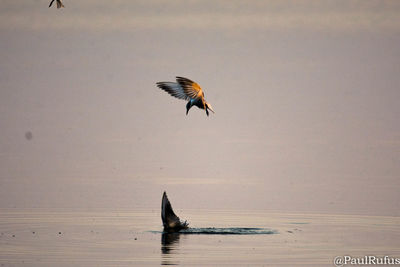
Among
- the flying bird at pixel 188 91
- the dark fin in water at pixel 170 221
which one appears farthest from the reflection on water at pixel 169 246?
the flying bird at pixel 188 91

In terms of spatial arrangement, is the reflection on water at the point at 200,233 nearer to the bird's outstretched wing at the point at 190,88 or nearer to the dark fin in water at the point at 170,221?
the dark fin in water at the point at 170,221

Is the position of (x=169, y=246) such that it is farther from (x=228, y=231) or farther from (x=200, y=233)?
(x=228, y=231)

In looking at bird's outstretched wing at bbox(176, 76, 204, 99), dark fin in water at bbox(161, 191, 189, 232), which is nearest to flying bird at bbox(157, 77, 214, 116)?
bird's outstretched wing at bbox(176, 76, 204, 99)

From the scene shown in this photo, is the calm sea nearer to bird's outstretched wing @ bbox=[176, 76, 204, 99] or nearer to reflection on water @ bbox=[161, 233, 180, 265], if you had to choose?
reflection on water @ bbox=[161, 233, 180, 265]

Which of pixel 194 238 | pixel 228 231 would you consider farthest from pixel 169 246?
pixel 228 231

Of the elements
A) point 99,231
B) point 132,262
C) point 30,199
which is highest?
point 30,199

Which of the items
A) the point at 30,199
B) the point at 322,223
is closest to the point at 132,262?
the point at 322,223

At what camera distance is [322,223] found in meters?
35.9

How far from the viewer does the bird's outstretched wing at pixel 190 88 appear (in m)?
31.8

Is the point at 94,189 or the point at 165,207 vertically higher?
the point at 94,189

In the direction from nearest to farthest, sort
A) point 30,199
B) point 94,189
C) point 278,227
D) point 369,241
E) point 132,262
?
point 132,262 → point 369,241 → point 278,227 → point 30,199 → point 94,189

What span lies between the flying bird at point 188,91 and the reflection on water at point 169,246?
406cm

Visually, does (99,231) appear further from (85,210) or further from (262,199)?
(262,199)

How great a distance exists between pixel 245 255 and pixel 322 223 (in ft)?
27.4
